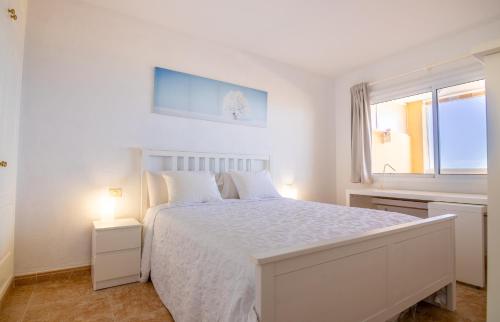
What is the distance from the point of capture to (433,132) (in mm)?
3262

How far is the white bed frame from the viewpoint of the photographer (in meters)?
0.97

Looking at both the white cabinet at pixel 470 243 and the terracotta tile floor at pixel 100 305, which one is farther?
the white cabinet at pixel 470 243

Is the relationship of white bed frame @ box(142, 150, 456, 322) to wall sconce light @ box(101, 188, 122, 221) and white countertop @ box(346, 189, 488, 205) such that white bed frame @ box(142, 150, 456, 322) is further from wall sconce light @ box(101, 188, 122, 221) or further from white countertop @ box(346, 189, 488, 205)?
wall sconce light @ box(101, 188, 122, 221)

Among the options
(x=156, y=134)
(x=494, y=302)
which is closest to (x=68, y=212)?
(x=156, y=134)

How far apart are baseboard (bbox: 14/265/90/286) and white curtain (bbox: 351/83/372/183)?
3.47 metres

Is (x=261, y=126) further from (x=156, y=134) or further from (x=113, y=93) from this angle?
(x=113, y=93)

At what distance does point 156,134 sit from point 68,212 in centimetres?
107

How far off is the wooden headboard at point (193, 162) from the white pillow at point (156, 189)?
4.4 inches

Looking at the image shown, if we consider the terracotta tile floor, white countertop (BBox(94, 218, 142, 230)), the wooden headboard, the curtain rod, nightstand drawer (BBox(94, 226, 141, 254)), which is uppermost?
the curtain rod

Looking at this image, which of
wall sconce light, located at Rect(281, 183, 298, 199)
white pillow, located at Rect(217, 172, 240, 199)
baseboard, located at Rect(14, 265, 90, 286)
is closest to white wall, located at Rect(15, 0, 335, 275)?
baseboard, located at Rect(14, 265, 90, 286)

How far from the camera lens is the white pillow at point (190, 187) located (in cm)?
242

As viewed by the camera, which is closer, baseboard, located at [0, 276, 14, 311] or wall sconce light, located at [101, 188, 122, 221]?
baseboard, located at [0, 276, 14, 311]

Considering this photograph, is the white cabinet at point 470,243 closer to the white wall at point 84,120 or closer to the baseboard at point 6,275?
the white wall at point 84,120

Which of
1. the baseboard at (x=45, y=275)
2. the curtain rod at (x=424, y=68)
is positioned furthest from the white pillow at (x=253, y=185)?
the curtain rod at (x=424, y=68)
